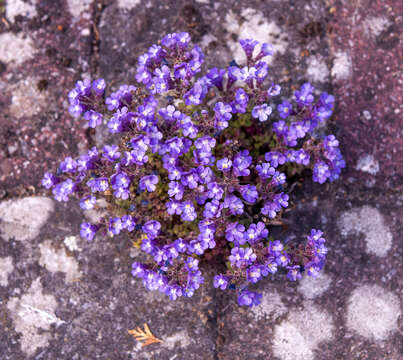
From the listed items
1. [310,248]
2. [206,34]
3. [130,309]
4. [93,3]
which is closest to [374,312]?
[310,248]

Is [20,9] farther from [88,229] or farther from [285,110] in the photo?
[285,110]

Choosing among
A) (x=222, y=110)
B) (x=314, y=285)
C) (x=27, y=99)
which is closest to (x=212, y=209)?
(x=222, y=110)

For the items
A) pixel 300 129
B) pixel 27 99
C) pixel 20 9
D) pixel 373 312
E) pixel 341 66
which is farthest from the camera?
pixel 20 9

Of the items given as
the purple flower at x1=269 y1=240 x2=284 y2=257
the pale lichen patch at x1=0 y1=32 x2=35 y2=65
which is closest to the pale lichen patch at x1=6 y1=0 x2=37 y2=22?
the pale lichen patch at x1=0 y1=32 x2=35 y2=65

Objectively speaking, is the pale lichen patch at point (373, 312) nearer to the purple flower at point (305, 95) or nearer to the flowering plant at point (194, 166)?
the flowering plant at point (194, 166)

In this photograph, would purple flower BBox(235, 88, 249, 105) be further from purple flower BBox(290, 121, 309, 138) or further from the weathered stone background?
the weathered stone background

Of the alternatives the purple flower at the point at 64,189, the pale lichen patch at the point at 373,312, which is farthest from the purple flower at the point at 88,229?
the pale lichen patch at the point at 373,312
